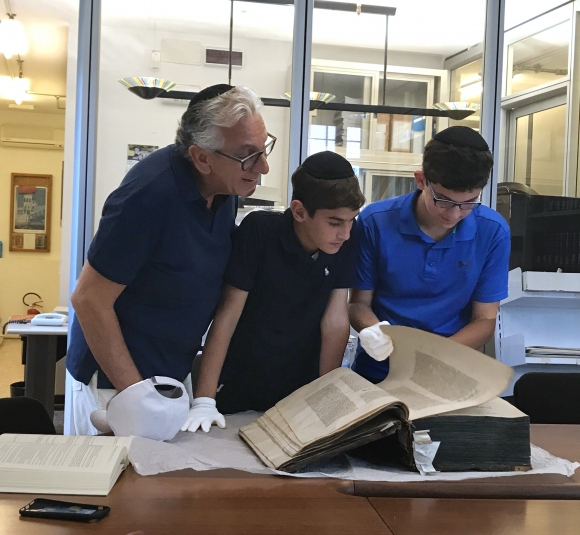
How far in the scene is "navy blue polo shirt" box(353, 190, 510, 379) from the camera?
4.83ft

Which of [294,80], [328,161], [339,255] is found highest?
[294,80]

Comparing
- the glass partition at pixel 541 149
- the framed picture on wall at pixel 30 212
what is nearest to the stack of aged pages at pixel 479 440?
the glass partition at pixel 541 149

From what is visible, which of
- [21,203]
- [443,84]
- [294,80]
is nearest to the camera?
[294,80]

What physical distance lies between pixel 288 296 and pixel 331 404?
345 millimetres

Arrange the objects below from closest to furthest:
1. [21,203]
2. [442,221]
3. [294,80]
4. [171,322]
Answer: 1. [171,322]
2. [442,221]
3. [294,80]
4. [21,203]

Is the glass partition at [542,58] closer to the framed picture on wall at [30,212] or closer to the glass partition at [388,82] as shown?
the glass partition at [388,82]

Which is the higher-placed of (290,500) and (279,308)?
(279,308)

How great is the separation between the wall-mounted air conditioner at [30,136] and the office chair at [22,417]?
8112 mm

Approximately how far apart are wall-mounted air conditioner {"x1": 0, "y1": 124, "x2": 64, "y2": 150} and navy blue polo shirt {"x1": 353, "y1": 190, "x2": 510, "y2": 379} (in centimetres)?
825

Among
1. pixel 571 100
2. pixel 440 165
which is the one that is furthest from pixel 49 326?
pixel 571 100

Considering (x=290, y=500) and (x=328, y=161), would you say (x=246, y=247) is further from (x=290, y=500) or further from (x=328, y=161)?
(x=290, y=500)

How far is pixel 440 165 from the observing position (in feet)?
4.38

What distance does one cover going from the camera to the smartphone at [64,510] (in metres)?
0.79

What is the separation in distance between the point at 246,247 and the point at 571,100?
303 centimetres
